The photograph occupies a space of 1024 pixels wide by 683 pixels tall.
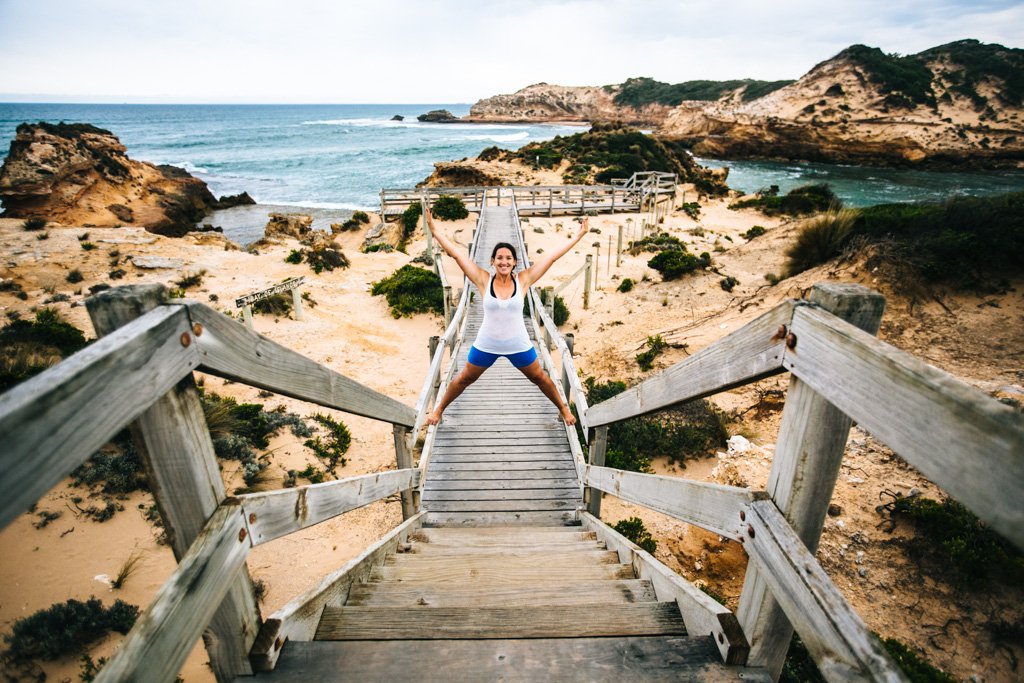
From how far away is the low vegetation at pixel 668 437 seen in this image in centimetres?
602

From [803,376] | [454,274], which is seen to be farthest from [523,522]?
[454,274]

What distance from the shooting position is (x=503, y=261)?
386 cm

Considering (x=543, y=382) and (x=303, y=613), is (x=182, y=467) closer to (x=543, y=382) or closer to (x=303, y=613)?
(x=303, y=613)

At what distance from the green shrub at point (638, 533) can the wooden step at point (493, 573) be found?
231cm

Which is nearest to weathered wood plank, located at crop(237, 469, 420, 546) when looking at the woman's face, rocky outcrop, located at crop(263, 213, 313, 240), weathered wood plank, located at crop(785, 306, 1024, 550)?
weathered wood plank, located at crop(785, 306, 1024, 550)

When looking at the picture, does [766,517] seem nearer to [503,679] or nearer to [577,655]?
[577,655]

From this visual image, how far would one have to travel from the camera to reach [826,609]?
3.59ft

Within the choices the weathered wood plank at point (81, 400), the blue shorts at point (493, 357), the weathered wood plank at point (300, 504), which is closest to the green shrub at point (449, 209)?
the blue shorts at point (493, 357)

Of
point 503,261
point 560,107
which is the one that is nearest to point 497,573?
point 503,261

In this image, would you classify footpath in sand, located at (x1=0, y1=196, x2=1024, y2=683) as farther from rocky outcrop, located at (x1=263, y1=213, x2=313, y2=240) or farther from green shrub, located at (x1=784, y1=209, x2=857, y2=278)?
rocky outcrop, located at (x1=263, y1=213, x2=313, y2=240)

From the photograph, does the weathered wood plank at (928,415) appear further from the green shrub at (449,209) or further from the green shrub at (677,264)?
the green shrub at (449,209)

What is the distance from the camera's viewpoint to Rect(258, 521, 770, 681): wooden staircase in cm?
148

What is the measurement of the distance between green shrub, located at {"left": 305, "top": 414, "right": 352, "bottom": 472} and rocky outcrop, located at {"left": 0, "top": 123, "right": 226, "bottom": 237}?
70.3 feet

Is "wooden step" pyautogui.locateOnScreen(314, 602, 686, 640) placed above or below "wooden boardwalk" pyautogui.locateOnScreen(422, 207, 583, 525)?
above
